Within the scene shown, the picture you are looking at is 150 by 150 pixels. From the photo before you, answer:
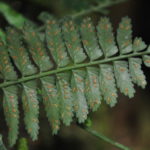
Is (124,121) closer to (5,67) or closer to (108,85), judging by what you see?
(108,85)

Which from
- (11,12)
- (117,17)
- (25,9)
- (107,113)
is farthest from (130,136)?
(11,12)

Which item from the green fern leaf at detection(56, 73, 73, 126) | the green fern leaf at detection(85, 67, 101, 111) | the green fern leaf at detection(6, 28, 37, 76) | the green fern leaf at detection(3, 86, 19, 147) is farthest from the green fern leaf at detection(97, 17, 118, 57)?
the green fern leaf at detection(3, 86, 19, 147)

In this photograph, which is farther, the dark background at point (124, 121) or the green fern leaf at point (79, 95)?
the dark background at point (124, 121)

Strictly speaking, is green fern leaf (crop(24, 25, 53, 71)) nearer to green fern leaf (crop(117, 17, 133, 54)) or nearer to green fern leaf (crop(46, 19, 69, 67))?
green fern leaf (crop(46, 19, 69, 67))

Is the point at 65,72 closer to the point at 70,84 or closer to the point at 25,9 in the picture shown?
the point at 70,84

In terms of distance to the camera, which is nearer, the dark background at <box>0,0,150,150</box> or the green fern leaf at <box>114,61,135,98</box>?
the green fern leaf at <box>114,61,135,98</box>

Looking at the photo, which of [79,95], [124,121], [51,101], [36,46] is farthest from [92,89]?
[124,121]

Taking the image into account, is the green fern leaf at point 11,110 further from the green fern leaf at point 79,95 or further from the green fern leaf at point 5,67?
the green fern leaf at point 79,95

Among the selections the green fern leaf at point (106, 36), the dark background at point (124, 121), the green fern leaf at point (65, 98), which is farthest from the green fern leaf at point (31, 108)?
the dark background at point (124, 121)
